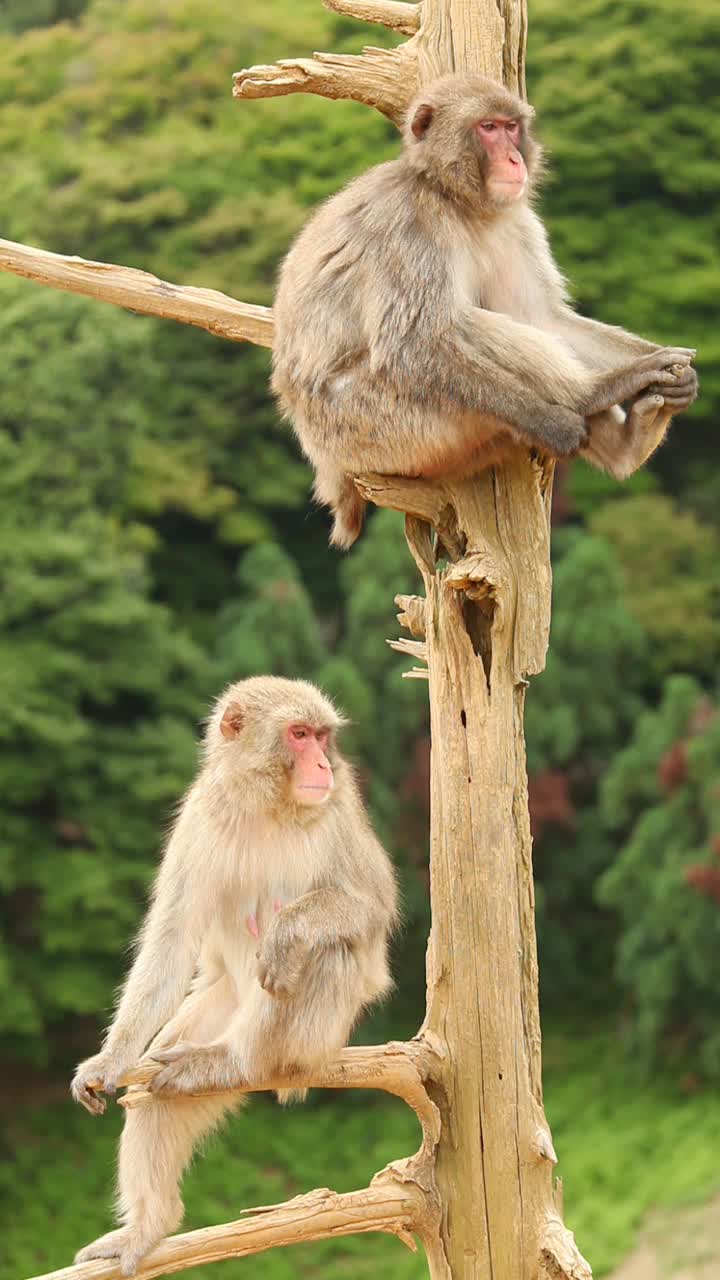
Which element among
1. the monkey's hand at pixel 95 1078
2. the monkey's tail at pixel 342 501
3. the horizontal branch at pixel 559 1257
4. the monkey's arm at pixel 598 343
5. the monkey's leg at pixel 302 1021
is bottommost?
the horizontal branch at pixel 559 1257

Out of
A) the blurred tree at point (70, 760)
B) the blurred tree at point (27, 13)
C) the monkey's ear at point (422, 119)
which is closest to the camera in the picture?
the monkey's ear at point (422, 119)

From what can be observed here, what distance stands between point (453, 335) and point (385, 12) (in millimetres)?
1407

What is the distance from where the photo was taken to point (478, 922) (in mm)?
5988

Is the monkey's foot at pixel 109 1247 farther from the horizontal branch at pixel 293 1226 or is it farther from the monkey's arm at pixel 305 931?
the monkey's arm at pixel 305 931

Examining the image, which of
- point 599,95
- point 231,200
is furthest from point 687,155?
point 231,200

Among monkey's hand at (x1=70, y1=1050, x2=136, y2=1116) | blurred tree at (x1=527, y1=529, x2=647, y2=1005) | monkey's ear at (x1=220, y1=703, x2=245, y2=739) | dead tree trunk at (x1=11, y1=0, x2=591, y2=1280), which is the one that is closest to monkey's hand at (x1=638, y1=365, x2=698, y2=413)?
dead tree trunk at (x1=11, y1=0, x2=591, y2=1280)

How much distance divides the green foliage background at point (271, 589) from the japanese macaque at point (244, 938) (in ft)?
34.7

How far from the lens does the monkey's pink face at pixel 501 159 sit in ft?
19.1

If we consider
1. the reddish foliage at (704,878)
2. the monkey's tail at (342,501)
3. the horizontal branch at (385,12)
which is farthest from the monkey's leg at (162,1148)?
the reddish foliage at (704,878)

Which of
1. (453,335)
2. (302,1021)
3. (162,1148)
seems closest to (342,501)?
(453,335)

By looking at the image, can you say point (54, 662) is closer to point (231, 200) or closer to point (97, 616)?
point (97, 616)

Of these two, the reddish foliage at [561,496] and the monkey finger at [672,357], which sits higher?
the reddish foliage at [561,496]

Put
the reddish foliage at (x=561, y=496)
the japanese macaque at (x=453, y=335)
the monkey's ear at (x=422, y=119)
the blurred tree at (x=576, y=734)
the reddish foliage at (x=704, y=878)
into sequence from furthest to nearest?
the reddish foliage at (x=561, y=496) → the blurred tree at (x=576, y=734) → the reddish foliage at (x=704, y=878) → the monkey's ear at (x=422, y=119) → the japanese macaque at (x=453, y=335)

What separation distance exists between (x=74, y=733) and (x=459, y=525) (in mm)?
11248
